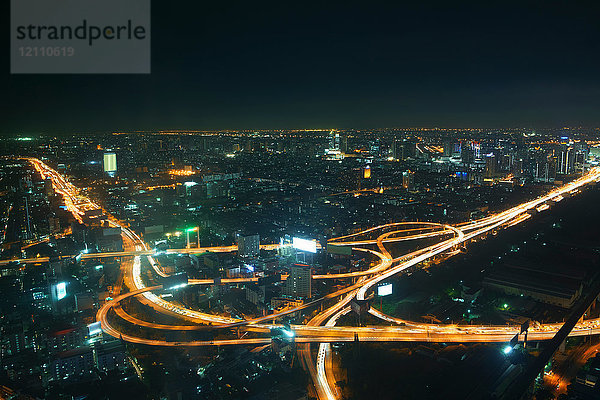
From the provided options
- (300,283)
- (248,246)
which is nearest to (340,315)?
(300,283)

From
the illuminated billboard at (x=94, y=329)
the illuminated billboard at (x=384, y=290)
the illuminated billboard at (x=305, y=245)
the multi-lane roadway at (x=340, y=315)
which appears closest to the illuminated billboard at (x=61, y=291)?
the multi-lane roadway at (x=340, y=315)

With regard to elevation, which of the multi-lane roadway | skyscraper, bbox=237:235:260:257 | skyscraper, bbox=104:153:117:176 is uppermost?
skyscraper, bbox=104:153:117:176

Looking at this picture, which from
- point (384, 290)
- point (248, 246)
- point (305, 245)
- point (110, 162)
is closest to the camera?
point (384, 290)

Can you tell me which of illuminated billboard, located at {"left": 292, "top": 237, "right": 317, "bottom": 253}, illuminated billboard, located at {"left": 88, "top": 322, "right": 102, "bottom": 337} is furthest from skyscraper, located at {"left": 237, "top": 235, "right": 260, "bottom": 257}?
illuminated billboard, located at {"left": 88, "top": 322, "right": 102, "bottom": 337}

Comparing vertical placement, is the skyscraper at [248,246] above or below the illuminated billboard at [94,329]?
above

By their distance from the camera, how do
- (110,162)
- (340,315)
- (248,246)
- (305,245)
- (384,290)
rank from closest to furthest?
(340,315), (384,290), (305,245), (248,246), (110,162)

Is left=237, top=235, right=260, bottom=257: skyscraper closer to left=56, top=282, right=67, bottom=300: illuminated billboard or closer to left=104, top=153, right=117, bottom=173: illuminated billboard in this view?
left=56, top=282, right=67, bottom=300: illuminated billboard

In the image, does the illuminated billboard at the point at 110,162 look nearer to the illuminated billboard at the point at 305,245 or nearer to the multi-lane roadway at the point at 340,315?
the multi-lane roadway at the point at 340,315

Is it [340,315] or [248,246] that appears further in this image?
[248,246]

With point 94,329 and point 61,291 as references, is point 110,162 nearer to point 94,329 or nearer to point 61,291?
point 61,291
